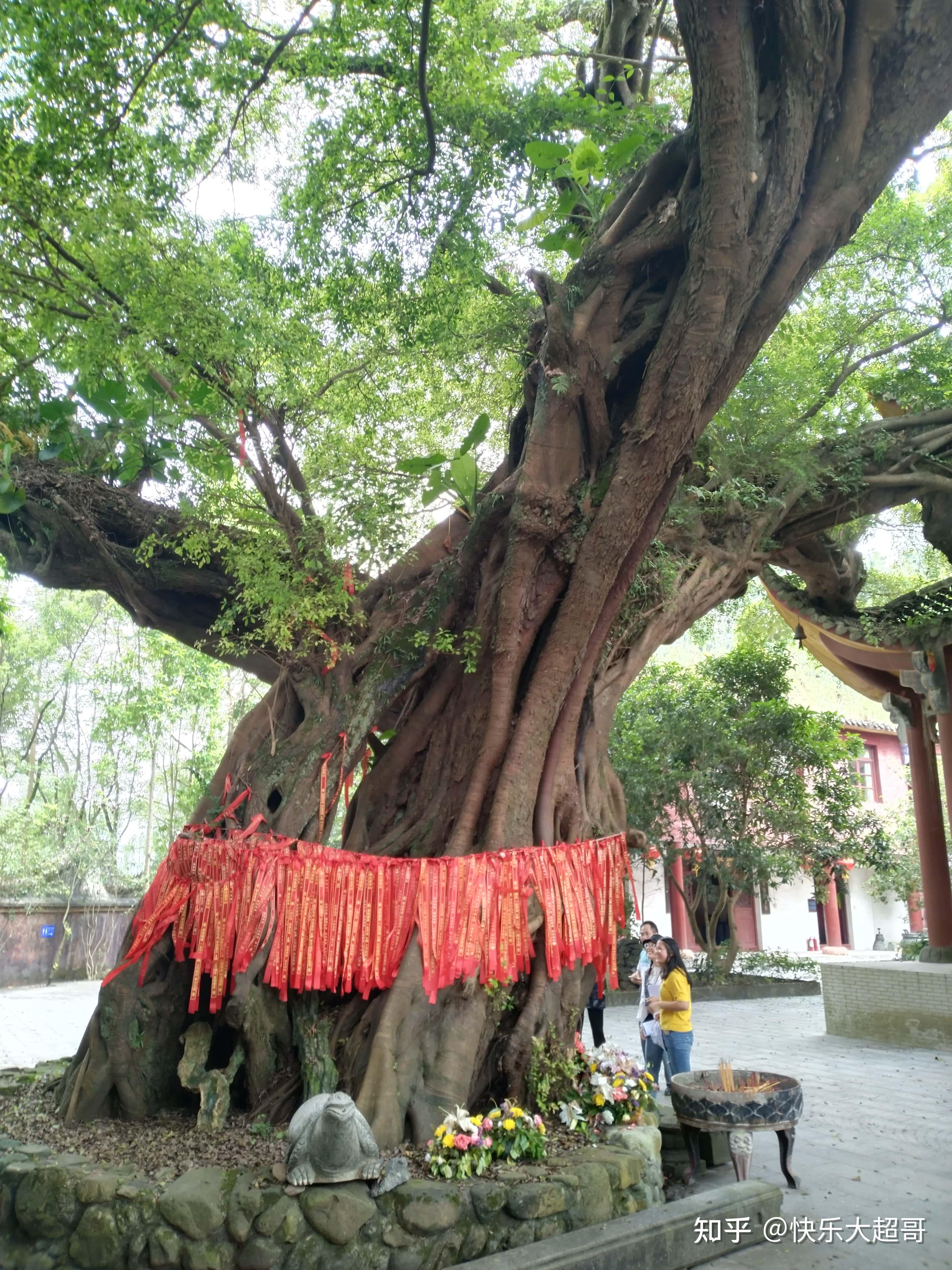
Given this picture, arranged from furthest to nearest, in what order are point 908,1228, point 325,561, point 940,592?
point 940,592 < point 325,561 < point 908,1228

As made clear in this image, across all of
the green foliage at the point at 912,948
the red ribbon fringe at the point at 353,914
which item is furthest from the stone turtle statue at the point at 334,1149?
the green foliage at the point at 912,948

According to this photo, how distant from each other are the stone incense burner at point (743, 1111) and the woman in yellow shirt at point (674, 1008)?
2.47ft

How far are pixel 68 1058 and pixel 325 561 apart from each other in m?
4.16

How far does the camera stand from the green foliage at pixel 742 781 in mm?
13469

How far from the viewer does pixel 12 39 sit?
4.57 m

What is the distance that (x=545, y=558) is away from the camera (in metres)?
5.65

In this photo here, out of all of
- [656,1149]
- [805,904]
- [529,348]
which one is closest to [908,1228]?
[656,1149]

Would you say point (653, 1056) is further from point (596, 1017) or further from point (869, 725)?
point (869, 725)

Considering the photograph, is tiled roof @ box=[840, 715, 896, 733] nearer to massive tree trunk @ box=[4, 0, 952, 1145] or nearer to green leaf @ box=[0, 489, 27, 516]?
massive tree trunk @ box=[4, 0, 952, 1145]

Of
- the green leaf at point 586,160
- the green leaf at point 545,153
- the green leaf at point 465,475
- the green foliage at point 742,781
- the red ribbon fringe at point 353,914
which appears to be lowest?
the red ribbon fringe at point 353,914

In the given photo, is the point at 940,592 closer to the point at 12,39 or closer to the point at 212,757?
the point at 12,39

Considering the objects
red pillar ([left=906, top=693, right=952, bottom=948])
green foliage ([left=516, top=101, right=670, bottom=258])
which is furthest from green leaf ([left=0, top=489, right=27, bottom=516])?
red pillar ([left=906, top=693, right=952, bottom=948])

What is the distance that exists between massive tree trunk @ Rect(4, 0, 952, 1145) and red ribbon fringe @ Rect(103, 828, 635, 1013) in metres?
0.20

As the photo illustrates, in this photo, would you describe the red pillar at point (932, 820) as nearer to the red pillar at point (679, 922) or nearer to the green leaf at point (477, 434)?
the green leaf at point (477, 434)
